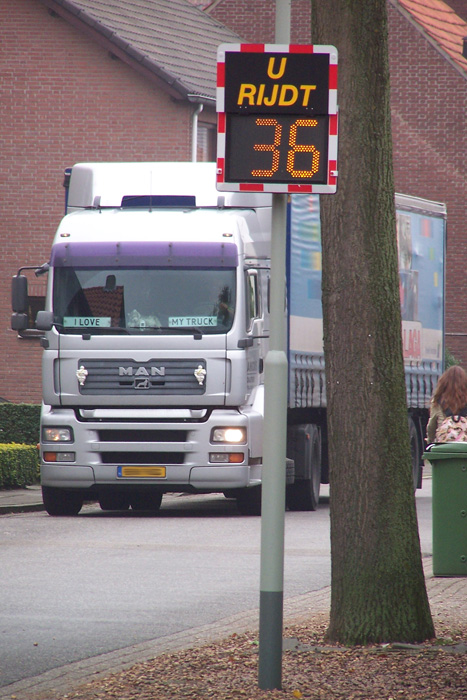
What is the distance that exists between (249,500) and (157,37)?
53.2 feet

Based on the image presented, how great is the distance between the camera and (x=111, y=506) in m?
18.3

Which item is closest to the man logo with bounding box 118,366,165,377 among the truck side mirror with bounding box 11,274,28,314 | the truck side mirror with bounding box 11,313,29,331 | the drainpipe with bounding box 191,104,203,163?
the truck side mirror with bounding box 11,313,29,331

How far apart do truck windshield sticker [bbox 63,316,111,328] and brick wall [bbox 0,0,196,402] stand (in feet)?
42.3

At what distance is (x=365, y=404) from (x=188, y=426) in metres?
8.66

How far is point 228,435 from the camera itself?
1580cm

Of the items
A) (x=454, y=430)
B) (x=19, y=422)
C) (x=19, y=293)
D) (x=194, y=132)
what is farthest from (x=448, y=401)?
(x=194, y=132)

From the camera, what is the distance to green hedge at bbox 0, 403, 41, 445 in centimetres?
2273

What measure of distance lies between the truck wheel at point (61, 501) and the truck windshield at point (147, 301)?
2.00 metres

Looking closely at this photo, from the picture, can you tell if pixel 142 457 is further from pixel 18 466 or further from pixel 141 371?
pixel 18 466

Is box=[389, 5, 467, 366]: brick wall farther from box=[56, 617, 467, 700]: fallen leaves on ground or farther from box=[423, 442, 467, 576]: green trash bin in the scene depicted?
box=[56, 617, 467, 700]: fallen leaves on ground

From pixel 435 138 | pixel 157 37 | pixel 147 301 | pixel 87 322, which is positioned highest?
pixel 157 37

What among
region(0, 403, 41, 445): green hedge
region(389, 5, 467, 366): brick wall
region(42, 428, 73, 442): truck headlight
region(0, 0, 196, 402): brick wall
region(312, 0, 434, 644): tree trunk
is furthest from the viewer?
region(389, 5, 467, 366): brick wall

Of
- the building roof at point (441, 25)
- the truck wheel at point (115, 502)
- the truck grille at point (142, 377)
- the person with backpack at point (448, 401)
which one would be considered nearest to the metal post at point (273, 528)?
the person with backpack at point (448, 401)

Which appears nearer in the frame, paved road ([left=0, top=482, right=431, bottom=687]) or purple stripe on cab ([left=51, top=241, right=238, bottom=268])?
paved road ([left=0, top=482, right=431, bottom=687])
